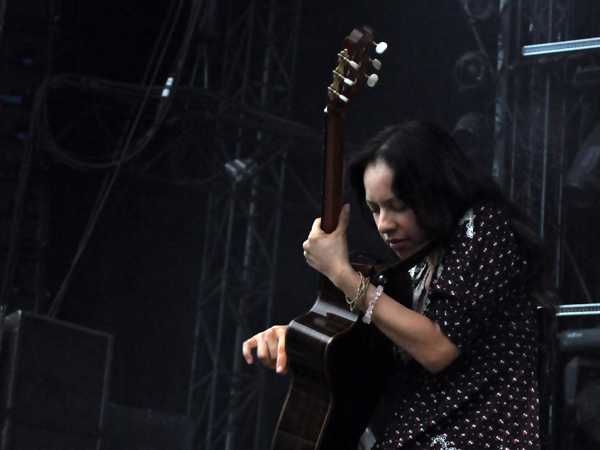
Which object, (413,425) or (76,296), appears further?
(76,296)

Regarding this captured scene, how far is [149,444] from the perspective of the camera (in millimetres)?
6410

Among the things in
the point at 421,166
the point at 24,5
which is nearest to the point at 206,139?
the point at 24,5

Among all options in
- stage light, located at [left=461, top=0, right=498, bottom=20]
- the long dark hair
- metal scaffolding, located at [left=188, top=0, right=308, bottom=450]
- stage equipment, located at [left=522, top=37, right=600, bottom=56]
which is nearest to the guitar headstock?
the long dark hair

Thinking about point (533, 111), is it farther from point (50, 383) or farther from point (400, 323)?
point (400, 323)

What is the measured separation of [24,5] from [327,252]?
5.69 metres

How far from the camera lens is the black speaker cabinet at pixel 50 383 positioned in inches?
211

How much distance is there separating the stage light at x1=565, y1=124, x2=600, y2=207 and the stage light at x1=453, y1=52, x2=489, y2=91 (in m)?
0.93

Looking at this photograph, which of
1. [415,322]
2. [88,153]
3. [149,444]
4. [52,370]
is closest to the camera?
[415,322]

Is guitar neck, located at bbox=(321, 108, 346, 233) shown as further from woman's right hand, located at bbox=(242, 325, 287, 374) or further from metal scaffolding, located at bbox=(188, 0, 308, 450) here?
metal scaffolding, located at bbox=(188, 0, 308, 450)

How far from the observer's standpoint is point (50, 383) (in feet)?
18.1

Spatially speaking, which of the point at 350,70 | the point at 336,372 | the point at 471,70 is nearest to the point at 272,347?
the point at 336,372

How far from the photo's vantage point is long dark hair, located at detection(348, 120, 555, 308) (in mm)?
2090

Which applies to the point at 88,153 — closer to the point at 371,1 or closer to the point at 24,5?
the point at 24,5

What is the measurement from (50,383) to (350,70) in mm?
3806
